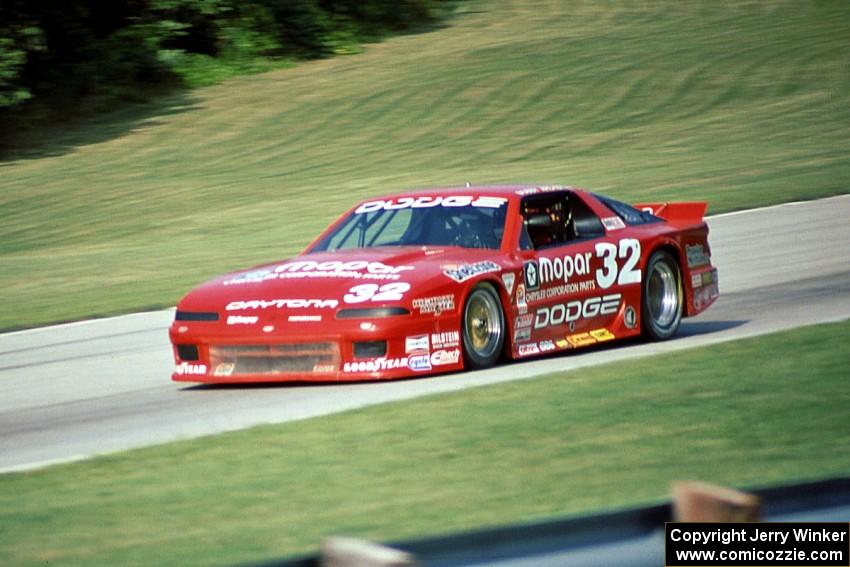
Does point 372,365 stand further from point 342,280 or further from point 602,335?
point 602,335

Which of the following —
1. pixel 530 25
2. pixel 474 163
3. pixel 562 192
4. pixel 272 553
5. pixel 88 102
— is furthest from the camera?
pixel 530 25

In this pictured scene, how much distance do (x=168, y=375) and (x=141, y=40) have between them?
76.7ft

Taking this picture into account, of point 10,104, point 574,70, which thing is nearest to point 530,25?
point 574,70

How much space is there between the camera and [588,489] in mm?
6012

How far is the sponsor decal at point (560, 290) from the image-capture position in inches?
392

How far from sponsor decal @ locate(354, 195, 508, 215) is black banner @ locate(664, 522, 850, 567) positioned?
254 inches

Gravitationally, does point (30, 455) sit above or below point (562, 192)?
below

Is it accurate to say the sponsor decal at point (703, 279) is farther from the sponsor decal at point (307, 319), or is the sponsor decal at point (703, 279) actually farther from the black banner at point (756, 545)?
the black banner at point (756, 545)

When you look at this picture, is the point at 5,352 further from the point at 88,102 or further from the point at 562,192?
the point at 88,102

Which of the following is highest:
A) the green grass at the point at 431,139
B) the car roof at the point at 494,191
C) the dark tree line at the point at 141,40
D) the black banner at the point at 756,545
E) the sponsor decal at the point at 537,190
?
the dark tree line at the point at 141,40

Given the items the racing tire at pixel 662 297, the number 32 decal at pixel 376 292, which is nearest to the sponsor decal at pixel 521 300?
the number 32 decal at pixel 376 292

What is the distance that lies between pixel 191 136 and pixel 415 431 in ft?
75.3

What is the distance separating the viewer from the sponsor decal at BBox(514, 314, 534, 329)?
9852 mm

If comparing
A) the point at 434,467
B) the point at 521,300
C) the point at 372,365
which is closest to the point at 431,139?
the point at 521,300
